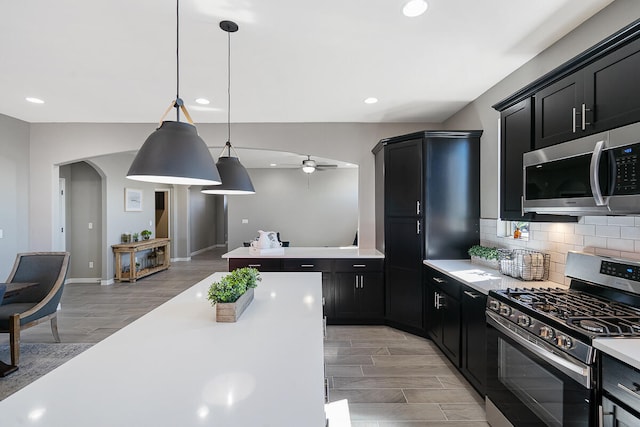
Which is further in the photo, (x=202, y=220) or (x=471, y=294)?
(x=202, y=220)

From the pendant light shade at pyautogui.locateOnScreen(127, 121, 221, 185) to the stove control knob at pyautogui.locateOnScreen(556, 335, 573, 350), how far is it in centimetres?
180

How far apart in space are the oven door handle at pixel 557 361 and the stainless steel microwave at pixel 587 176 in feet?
2.45

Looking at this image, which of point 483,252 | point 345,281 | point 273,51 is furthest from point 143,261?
A: point 483,252

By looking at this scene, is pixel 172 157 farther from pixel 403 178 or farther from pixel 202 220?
pixel 202 220

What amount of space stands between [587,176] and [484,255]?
1.47m

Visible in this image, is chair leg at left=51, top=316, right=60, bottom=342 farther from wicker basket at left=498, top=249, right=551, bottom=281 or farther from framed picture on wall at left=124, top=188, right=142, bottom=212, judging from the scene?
wicker basket at left=498, top=249, right=551, bottom=281

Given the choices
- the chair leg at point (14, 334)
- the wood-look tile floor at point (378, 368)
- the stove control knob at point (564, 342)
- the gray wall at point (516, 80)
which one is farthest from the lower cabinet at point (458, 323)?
the chair leg at point (14, 334)

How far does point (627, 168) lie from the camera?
145 centimetres

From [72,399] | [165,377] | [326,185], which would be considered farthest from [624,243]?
[326,185]

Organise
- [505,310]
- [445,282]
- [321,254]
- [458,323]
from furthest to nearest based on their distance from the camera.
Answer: [321,254]
[445,282]
[458,323]
[505,310]

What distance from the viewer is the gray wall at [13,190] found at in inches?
158

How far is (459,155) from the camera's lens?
338 centimetres

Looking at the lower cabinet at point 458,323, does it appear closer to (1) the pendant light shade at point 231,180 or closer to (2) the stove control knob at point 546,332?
(2) the stove control knob at point 546,332

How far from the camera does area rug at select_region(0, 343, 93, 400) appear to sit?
2.63 m
